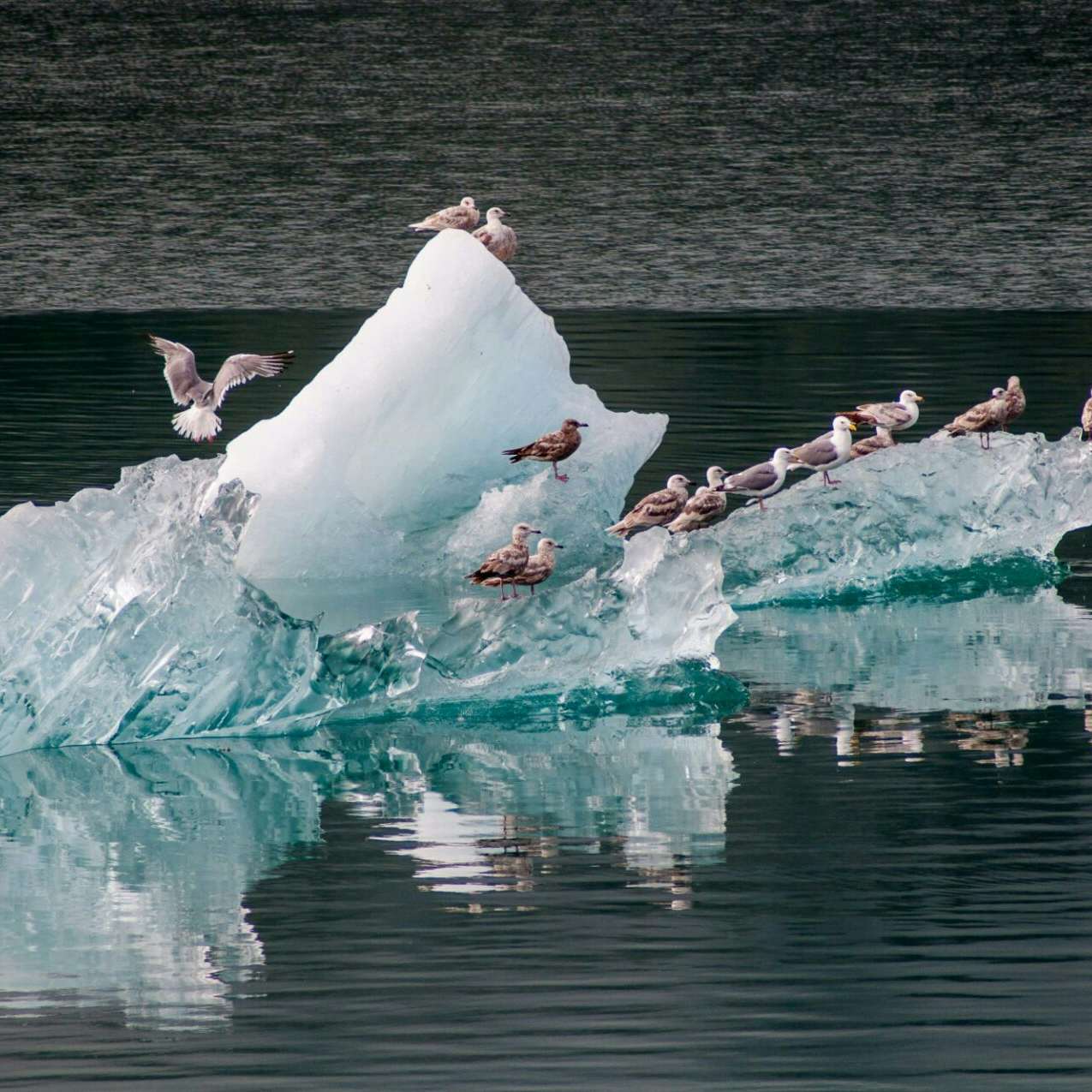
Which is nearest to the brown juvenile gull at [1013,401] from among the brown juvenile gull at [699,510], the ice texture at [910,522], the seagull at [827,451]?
the ice texture at [910,522]

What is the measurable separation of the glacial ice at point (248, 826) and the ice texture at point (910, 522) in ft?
14.0

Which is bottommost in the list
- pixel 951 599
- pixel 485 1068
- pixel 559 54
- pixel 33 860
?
pixel 485 1068

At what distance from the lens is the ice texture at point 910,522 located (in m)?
20.1

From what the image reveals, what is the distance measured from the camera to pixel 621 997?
36.2ft

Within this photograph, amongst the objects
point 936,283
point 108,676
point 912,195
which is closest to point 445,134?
point 912,195

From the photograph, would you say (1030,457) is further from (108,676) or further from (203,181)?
(203,181)

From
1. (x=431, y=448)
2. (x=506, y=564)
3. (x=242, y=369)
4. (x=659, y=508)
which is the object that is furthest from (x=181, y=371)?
(x=506, y=564)

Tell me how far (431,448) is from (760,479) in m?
2.87

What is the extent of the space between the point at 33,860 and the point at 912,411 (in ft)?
40.7

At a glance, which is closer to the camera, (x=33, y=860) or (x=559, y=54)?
(x=33, y=860)

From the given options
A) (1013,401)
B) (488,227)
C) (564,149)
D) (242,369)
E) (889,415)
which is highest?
(564,149)

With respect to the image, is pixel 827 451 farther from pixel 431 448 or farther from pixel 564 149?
pixel 564 149

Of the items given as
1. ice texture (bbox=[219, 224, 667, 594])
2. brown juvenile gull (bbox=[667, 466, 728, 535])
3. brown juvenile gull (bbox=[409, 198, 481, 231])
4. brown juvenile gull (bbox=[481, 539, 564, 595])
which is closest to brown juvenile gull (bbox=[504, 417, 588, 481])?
ice texture (bbox=[219, 224, 667, 594])

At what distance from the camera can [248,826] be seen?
1398 cm
